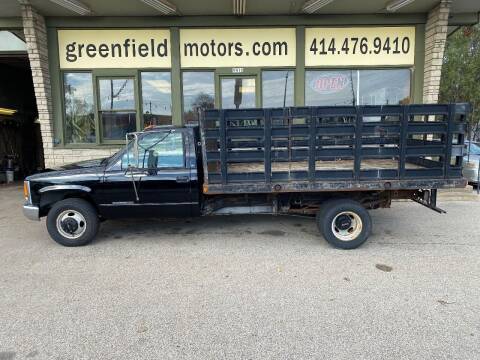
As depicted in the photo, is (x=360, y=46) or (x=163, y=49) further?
(x=360, y=46)

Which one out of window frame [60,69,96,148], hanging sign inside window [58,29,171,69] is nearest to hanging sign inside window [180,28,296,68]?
hanging sign inside window [58,29,171,69]

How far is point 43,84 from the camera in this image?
29.2 ft

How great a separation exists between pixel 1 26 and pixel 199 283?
30.7 ft

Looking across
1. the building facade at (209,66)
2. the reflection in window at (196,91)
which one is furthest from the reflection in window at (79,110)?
the reflection in window at (196,91)

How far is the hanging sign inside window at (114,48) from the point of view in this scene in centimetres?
918

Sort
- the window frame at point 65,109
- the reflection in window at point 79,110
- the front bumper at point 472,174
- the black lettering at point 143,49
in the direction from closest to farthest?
the black lettering at point 143,49
the window frame at point 65,109
the reflection in window at point 79,110
the front bumper at point 472,174

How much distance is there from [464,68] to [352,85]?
12.0 metres

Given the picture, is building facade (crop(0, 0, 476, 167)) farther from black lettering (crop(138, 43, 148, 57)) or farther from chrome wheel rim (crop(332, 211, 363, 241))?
chrome wheel rim (crop(332, 211, 363, 241))

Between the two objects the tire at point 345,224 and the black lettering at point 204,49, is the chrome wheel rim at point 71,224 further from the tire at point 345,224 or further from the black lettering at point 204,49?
the black lettering at point 204,49

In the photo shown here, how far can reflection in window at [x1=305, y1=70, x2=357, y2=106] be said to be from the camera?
9547mm

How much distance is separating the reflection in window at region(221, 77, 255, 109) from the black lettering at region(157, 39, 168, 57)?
1725 millimetres

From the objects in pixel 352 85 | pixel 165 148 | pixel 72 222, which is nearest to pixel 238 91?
pixel 352 85

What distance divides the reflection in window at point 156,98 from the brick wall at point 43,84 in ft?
4.85

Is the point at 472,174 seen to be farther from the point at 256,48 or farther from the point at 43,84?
the point at 43,84
